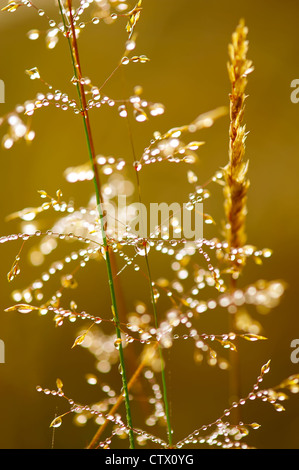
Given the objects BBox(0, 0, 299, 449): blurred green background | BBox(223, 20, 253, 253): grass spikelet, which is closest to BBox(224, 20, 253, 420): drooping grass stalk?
BBox(223, 20, 253, 253): grass spikelet

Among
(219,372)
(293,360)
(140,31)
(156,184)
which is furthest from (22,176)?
(293,360)

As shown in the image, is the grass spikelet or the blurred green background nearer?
the grass spikelet

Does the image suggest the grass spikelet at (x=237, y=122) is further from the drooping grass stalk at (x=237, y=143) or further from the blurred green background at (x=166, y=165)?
the blurred green background at (x=166, y=165)

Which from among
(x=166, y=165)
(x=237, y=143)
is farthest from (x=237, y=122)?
(x=166, y=165)

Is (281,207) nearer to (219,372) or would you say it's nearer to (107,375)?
(219,372)

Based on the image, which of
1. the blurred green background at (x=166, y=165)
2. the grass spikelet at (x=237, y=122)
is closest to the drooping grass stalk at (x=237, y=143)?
the grass spikelet at (x=237, y=122)

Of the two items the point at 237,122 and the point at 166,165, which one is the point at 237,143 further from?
the point at 166,165

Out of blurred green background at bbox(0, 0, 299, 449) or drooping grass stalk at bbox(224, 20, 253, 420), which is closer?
drooping grass stalk at bbox(224, 20, 253, 420)

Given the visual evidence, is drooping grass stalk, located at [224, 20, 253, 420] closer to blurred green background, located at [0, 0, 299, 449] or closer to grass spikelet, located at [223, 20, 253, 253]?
grass spikelet, located at [223, 20, 253, 253]

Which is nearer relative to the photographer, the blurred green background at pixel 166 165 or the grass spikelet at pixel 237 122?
the grass spikelet at pixel 237 122
